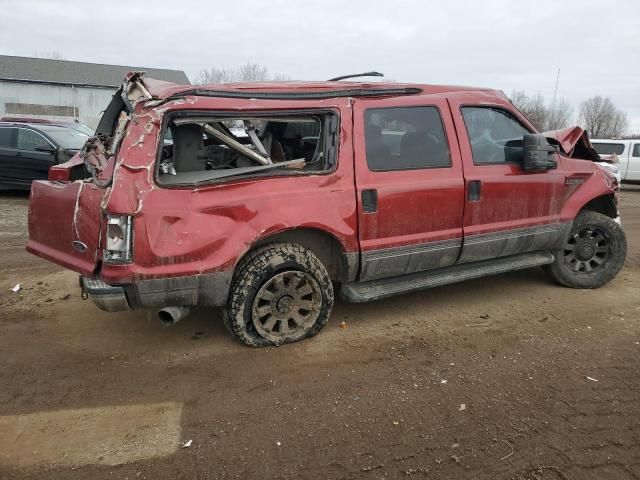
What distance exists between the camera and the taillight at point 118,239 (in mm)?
3201

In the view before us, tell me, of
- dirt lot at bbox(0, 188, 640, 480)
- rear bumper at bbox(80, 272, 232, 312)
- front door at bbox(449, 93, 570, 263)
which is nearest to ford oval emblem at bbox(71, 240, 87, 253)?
rear bumper at bbox(80, 272, 232, 312)

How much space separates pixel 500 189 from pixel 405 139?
3.28 feet

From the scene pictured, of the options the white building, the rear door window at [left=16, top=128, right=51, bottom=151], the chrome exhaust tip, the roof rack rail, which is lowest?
the chrome exhaust tip

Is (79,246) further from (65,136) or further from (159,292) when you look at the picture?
(65,136)

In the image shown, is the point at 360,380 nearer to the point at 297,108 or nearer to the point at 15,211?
the point at 297,108

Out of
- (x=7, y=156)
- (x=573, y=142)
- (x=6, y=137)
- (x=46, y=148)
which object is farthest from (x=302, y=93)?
(x=6, y=137)

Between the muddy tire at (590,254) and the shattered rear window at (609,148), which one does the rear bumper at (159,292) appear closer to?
the muddy tire at (590,254)

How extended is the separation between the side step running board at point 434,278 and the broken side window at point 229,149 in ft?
3.35

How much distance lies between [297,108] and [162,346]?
2060 millimetres

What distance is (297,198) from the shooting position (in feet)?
12.0

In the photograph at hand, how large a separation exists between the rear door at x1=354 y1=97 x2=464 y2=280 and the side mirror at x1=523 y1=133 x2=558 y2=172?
27.2 inches

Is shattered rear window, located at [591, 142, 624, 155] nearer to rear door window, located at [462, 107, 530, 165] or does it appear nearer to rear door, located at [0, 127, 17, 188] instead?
rear door window, located at [462, 107, 530, 165]

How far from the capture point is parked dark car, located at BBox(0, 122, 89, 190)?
10391mm

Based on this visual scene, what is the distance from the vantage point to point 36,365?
3580 millimetres
